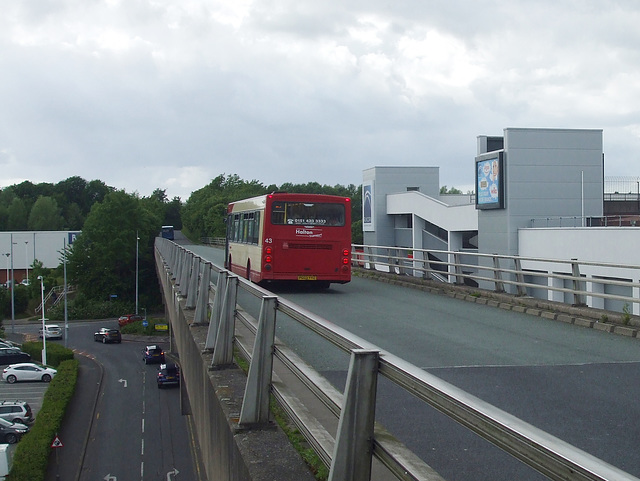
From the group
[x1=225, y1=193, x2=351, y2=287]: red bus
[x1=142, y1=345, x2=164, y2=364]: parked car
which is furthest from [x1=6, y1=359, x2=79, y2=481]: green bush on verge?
[x1=225, y1=193, x2=351, y2=287]: red bus

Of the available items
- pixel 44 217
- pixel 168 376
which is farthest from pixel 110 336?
pixel 44 217

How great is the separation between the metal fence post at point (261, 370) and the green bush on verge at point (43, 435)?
22.6m

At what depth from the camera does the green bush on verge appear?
83.5ft

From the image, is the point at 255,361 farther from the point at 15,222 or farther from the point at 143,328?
the point at 15,222

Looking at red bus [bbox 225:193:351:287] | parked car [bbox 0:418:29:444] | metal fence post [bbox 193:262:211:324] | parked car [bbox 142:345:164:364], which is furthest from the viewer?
parked car [bbox 142:345:164:364]

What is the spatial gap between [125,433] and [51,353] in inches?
784

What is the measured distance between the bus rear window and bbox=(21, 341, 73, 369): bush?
32.2 metres

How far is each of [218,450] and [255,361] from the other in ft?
5.03

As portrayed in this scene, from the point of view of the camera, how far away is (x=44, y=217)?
13725cm

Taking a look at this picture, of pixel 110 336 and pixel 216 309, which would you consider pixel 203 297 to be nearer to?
pixel 216 309

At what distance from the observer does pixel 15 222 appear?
138m

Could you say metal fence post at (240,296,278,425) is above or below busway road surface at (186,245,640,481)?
above

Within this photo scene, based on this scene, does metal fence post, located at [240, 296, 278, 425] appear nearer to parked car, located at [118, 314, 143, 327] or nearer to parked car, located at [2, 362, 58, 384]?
parked car, located at [2, 362, 58, 384]

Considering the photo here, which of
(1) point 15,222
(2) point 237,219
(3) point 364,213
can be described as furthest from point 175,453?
(1) point 15,222
